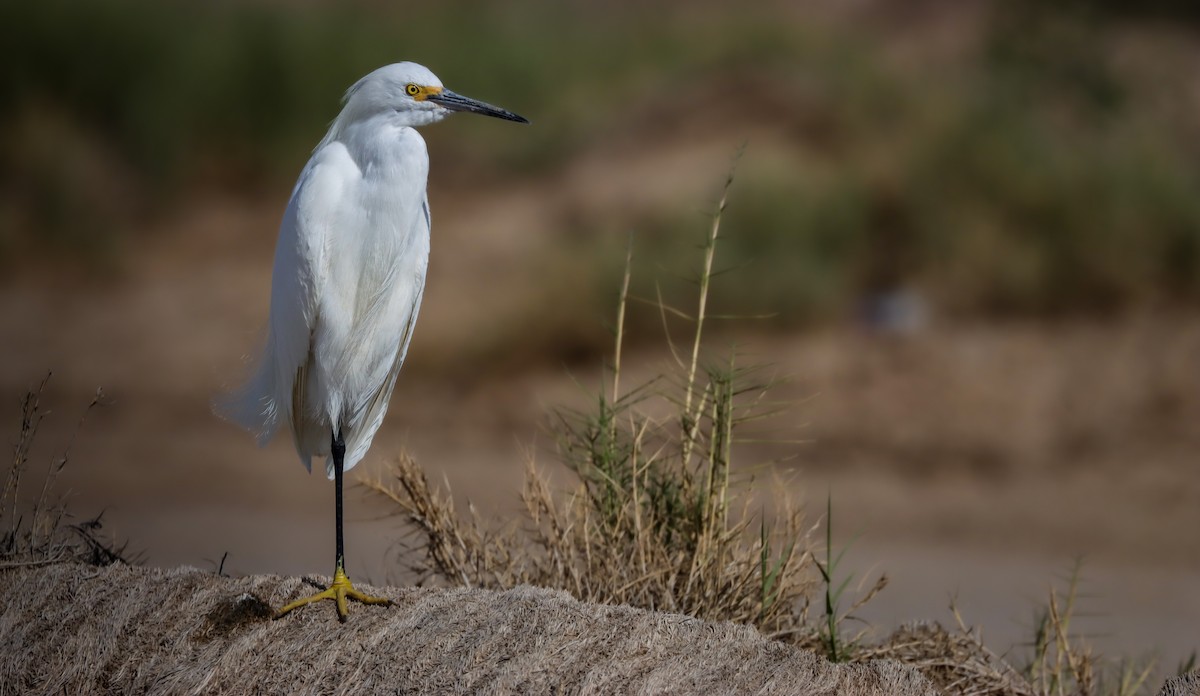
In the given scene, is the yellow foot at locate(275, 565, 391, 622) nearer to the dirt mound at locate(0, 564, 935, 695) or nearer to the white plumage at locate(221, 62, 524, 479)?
the dirt mound at locate(0, 564, 935, 695)

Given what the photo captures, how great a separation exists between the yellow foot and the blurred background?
3929 mm

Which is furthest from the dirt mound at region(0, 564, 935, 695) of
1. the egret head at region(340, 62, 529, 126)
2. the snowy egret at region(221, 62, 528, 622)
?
the egret head at region(340, 62, 529, 126)

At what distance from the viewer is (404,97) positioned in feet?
12.1

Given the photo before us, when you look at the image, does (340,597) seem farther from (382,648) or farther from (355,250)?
(355,250)

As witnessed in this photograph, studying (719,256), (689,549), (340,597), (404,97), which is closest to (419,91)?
(404,97)

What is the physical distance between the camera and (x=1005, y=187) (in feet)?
43.5

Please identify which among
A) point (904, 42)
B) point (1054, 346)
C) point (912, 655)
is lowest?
point (912, 655)

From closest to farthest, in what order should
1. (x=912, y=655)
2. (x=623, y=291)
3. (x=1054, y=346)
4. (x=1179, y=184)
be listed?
(x=912, y=655)
(x=623, y=291)
(x=1054, y=346)
(x=1179, y=184)

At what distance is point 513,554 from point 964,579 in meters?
5.23

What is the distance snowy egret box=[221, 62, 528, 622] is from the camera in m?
3.67

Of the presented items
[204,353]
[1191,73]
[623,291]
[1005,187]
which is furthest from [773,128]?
[623,291]

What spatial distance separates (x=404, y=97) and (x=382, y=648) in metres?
1.63

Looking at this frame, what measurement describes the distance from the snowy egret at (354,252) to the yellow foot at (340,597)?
0.25m

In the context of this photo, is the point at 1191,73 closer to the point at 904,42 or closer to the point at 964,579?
the point at 904,42
